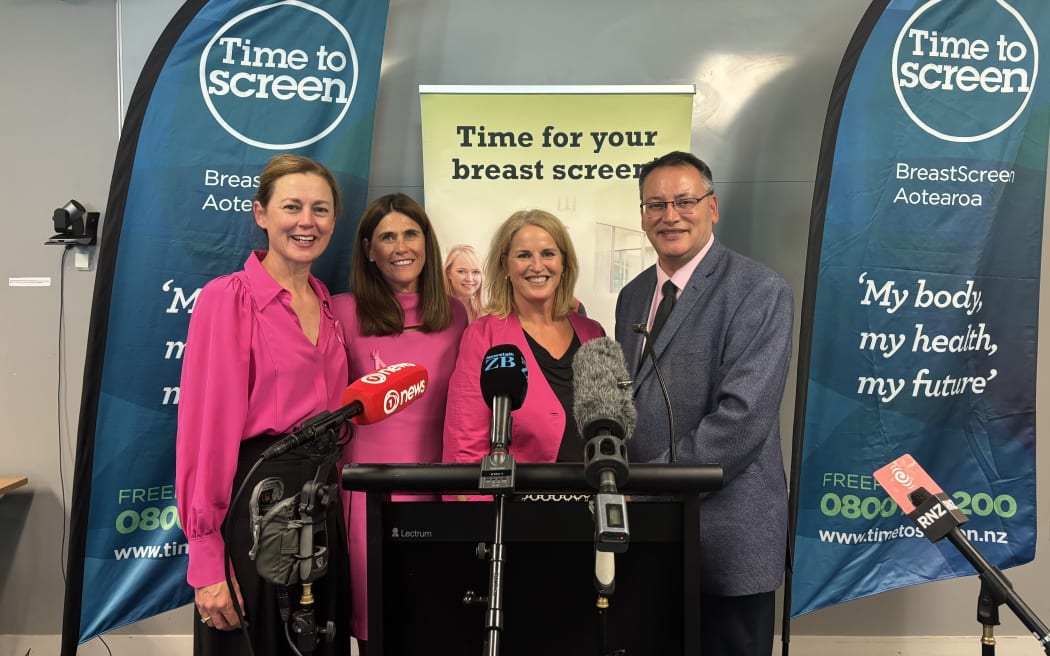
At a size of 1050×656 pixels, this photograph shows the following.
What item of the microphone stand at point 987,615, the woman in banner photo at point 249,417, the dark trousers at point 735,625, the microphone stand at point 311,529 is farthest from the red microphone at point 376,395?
the microphone stand at point 987,615

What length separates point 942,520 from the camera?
1451 millimetres

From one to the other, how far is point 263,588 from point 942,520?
5.48 feet

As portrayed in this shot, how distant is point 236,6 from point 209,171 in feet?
2.06

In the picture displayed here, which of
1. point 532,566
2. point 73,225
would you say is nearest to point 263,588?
point 532,566

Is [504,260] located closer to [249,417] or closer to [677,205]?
[677,205]

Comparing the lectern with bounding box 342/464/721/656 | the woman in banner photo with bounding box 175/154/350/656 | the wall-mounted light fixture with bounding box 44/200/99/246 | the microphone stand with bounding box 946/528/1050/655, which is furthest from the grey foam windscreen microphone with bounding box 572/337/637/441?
the wall-mounted light fixture with bounding box 44/200/99/246

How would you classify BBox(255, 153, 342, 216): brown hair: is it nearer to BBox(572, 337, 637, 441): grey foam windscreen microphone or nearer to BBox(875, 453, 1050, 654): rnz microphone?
BBox(572, 337, 637, 441): grey foam windscreen microphone

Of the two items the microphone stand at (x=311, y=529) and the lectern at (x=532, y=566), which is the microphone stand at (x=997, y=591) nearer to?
the lectern at (x=532, y=566)

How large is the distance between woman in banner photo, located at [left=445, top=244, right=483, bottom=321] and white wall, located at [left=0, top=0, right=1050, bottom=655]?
0.50m

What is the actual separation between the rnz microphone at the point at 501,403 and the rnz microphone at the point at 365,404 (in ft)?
1.01

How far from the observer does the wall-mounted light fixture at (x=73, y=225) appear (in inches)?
117

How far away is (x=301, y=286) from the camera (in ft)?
7.30

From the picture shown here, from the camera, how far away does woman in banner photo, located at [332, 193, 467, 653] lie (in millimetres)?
2305

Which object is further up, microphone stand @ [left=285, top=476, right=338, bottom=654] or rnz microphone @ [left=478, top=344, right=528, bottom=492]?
rnz microphone @ [left=478, top=344, right=528, bottom=492]
